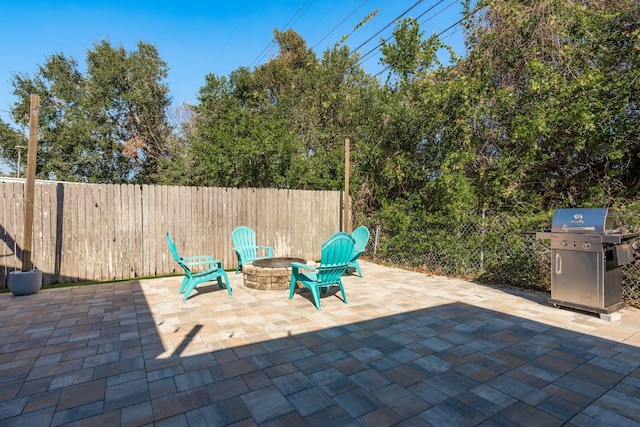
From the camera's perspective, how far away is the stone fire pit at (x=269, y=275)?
483cm

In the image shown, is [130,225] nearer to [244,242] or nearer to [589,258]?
[244,242]

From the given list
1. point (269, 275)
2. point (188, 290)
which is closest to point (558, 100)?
point (269, 275)

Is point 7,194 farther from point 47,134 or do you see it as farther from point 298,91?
point 47,134

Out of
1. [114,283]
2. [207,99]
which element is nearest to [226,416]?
[114,283]

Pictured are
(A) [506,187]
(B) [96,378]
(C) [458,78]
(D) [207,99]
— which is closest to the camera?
(B) [96,378]

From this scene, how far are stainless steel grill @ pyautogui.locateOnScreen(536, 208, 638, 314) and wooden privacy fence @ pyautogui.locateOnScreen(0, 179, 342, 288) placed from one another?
16.8 feet

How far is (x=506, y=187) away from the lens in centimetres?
545

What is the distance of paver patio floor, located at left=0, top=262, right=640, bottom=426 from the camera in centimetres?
193

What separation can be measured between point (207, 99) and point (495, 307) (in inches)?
460

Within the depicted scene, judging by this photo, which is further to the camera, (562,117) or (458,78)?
(458,78)

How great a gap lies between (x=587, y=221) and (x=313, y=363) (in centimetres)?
350

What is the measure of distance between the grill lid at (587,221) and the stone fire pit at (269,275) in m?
3.60

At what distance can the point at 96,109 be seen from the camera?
47.7 ft

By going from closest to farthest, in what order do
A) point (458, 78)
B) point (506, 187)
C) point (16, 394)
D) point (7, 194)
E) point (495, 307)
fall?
point (16, 394), point (495, 307), point (7, 194), point (506, 187), point (458, 78)
